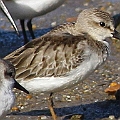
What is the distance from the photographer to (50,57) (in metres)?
7.71

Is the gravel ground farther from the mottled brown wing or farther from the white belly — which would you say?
the mottled brown wing

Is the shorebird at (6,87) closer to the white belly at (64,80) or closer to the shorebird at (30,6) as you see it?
the white belly at (64,80)

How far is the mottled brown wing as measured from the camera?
7.66 m

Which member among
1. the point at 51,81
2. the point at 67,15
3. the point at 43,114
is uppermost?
the point at 51,81

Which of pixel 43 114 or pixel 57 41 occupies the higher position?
pixel 57 41

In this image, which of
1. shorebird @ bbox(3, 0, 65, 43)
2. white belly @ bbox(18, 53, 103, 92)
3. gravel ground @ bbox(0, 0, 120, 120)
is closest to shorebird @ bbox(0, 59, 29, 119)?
white belly @ bbox(18, 53, 103, 92)

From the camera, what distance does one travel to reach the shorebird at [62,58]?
761 cm

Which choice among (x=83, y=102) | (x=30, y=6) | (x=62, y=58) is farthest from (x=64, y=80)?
(x=30, y=6)

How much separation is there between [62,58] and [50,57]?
0.47ft

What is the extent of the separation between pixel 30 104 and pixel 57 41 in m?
1.15

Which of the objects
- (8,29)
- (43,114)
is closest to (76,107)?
(43,114)

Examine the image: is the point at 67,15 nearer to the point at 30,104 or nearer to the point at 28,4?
the point at 28,4

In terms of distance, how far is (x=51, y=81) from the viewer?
764 centimetres

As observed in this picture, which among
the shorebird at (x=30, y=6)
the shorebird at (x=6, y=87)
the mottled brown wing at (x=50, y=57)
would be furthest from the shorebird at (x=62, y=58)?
the shorebird at (x=30, y=6)
